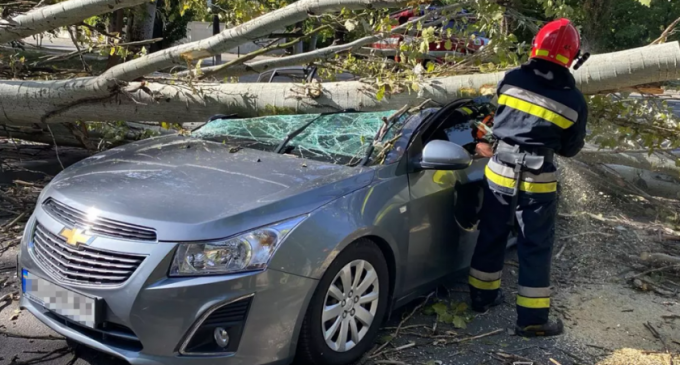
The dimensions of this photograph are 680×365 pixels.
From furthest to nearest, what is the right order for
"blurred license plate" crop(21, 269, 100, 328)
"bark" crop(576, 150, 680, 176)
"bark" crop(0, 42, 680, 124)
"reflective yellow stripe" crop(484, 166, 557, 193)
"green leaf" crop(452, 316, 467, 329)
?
"bark" crop(576, 150, 680, 176) → "bark" crop(0, 42, 680, 124) → "green leaf" crop(452, 316, 467, 329) → "reflective yellow stripe" crop(484, 166, 557, 193) → "blurred license plate" crop(21, 269, 100, 328)

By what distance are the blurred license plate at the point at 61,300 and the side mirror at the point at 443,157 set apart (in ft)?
6.21

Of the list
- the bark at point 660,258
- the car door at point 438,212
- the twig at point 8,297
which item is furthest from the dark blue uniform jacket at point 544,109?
the twig at point 8,297

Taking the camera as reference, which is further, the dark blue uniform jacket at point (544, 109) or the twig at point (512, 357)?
the dark blue uniform jacket at point (544, 109)

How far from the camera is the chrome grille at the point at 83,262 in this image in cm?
264

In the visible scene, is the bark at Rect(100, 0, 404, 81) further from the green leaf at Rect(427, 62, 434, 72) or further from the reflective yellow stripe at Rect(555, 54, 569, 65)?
the reflective yellow stripe at Rect(555, 54, 569, 65)

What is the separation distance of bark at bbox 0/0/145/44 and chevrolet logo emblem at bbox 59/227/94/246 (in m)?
2.08

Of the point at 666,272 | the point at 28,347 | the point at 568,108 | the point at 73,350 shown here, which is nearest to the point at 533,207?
the point at 568,108

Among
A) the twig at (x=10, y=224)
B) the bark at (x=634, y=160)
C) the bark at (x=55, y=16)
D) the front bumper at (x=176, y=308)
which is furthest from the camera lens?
the bark at (x=634, y=160)

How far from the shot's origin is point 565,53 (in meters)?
3.66

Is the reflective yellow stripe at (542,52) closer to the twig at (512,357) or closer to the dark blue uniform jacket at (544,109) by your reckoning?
the dark blue uniform jacket at (544,109)

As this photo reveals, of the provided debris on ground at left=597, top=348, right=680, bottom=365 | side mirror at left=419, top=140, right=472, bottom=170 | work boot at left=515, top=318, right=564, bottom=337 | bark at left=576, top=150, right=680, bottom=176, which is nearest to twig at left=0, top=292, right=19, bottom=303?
side mirror at left=419, top=140, right=472, bottom=170

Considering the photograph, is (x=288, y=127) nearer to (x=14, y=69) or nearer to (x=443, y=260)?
(x=443, y=260)

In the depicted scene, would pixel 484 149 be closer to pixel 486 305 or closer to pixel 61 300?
pixel 486 305

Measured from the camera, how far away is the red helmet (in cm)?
365
